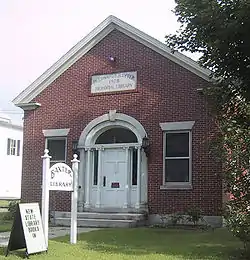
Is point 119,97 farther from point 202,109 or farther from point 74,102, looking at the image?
point 202,109

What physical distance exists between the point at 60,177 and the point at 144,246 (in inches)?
105

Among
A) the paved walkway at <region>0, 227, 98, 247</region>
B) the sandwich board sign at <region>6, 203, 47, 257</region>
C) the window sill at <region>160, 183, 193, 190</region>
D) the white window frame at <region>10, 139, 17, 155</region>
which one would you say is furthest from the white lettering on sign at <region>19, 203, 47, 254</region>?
the white window frame at <region>10, 139, 17, 155</region>

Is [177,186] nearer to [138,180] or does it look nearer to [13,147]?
[138,180]

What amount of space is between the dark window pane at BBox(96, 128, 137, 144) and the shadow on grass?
4.04 m

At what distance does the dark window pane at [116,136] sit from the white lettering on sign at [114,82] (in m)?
1.60

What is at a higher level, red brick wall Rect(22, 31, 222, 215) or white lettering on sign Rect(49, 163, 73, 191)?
red brick wall Rect(22, 31, 222, 215)

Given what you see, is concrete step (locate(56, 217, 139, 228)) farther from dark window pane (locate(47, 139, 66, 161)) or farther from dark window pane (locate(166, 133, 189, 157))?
dark window pane (locate(47, 139, 66, 161))

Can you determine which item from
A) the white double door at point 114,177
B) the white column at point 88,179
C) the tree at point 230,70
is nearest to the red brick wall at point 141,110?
the white column at point 88,179

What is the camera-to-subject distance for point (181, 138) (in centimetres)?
1806

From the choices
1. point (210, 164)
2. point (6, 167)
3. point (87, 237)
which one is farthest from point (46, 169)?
point (6, 167)

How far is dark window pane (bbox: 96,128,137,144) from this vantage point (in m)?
19.1

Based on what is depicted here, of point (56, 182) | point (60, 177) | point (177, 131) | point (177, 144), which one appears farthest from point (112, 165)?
point (56, 182)

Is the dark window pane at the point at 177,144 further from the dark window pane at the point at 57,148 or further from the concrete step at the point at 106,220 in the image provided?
the dark window pane at the point at 57,148

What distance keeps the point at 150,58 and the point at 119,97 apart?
1.87m
